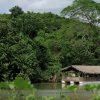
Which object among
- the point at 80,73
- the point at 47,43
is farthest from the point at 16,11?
the point at 80,73

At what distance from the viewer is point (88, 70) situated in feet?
152

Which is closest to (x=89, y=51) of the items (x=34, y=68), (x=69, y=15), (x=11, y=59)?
(x=69, y=15)

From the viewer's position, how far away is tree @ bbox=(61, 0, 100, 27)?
200 ft

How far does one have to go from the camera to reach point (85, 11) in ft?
201

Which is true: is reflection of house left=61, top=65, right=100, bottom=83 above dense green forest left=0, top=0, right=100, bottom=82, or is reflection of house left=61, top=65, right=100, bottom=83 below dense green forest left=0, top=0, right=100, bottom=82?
→ below

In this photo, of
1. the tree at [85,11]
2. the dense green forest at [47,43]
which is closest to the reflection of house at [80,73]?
the dense green forest at [47,43]

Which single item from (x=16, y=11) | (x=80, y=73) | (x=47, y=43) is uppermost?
(x=16, y=11)

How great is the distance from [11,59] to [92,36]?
71.4 feet

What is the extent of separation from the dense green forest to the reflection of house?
1.86 m

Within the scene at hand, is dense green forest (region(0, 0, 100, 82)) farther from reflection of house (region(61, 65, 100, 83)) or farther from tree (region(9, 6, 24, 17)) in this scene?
reflection of house (region(61, 65, 100, 83))

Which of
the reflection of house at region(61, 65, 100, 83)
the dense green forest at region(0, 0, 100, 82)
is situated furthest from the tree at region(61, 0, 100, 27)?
the reflection of house at region(61, 65, 100, 83)

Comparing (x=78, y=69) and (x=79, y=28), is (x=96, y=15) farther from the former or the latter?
(x=78, y=69)

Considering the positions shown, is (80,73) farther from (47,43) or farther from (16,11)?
(16,11)

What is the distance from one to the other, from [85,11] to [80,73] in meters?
15.5
